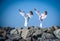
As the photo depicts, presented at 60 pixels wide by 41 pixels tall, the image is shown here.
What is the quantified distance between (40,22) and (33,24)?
0.22 m

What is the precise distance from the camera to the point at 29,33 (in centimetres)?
368

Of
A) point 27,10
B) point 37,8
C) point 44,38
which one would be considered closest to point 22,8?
point 27,10

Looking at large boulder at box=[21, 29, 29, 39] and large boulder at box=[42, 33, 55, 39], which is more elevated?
large boulder at box=[21, 29, 29, 39]

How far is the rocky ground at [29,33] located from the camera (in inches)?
142

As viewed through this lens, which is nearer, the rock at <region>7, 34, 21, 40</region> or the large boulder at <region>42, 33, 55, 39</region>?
the large boulder at <region>42, 33, 55, 39</region>

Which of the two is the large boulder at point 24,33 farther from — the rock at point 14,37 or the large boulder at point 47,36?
the large boulder at point 47,36

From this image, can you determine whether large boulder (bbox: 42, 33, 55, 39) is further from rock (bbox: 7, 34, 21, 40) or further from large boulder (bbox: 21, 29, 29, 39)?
rock (bbox: 7, 34, 21, 40)

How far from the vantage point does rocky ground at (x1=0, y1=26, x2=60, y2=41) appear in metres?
3.60

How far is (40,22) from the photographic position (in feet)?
12.6

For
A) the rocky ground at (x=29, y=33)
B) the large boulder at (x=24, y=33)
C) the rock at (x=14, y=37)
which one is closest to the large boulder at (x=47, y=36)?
the rocky ground at (x=29, y=33)

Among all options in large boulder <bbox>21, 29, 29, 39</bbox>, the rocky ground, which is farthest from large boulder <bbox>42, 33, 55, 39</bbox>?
large boulder <bbox>21, 29, 29, 39</bbox>

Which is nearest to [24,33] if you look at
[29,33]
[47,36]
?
[29,33]

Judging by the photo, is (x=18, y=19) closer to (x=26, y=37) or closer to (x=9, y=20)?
(x=9, y=20)

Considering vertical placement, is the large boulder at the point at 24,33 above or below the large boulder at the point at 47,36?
above
